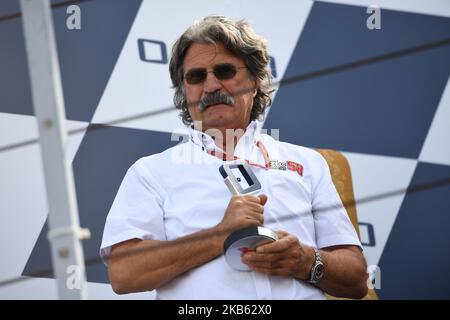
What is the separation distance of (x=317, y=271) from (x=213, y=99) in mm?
510

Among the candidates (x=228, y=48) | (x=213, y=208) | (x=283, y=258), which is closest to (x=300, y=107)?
(x=228, y=48)

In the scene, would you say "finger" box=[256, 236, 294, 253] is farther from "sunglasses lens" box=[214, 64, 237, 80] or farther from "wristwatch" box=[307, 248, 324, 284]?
"sunglasses lens" box=[214, 64, 237, 80]

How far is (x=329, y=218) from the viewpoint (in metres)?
1.76

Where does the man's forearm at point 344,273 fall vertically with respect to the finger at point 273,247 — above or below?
below

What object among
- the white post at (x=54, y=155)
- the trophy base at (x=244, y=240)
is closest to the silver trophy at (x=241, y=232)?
the trophy base at (x=244, y=240)

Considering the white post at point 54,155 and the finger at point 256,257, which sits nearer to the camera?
the white post at point 54,155

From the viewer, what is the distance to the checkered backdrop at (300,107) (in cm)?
216

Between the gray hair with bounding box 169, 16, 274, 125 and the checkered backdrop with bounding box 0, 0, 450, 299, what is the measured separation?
0.61 feet

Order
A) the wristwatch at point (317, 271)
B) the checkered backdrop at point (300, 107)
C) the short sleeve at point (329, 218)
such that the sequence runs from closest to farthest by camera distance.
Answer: the wristwatch at point (317, 271) < the short sleeve at point (329, 218) < the checkered backdrop at point (300, 107)

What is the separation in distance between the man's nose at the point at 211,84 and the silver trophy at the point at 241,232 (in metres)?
0.26

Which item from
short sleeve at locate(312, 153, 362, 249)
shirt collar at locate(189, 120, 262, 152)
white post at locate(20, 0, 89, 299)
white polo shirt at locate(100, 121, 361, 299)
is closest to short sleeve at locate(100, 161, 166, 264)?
white polo shirt at locate(100, 121, 361, 299)

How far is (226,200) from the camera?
1.69 m

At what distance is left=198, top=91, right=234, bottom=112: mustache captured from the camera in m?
1.83

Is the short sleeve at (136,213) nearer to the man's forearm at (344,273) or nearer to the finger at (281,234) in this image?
the finger at (281,234)
